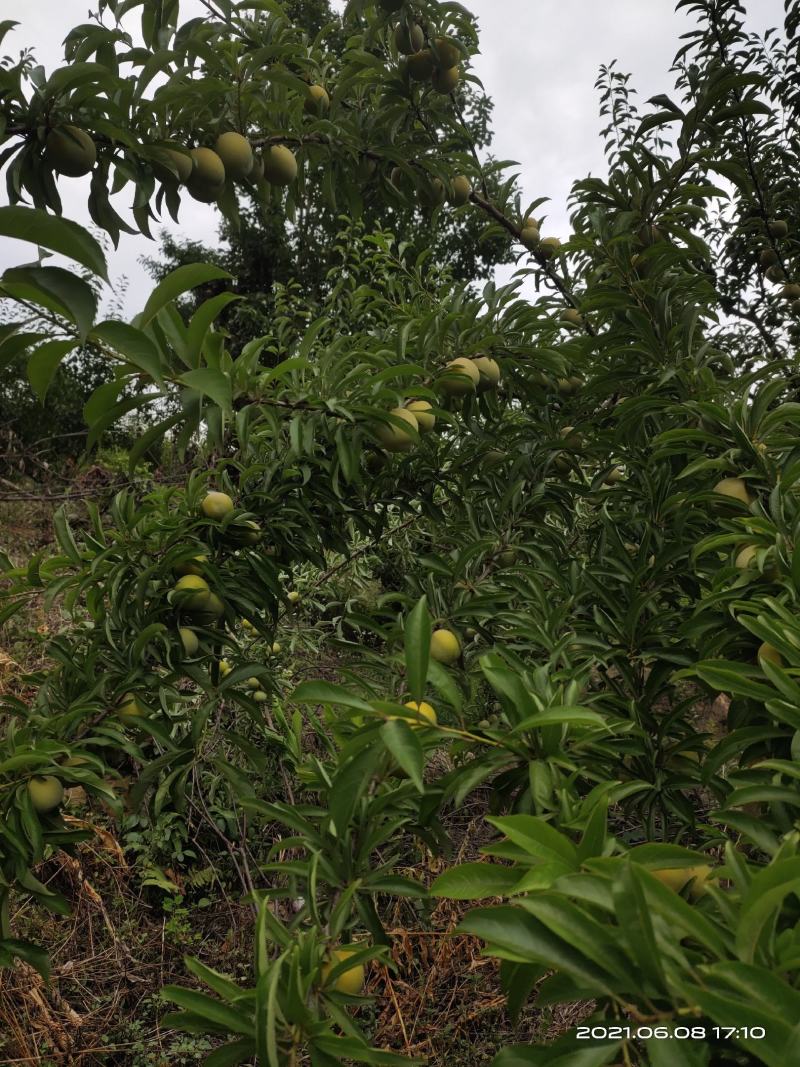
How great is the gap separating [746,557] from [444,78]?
1.15 meters

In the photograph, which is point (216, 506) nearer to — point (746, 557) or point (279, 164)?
point (279, 164)

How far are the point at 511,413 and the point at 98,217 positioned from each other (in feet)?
3.32

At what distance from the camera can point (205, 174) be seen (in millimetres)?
1092

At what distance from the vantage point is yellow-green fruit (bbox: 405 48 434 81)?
137 cm

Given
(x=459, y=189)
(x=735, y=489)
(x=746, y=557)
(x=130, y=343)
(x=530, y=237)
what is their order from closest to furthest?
(x=130, y=343)
(x=746, y=557)
(x=735, y=489)
(x=459, y=189)
(x=530, y=237)

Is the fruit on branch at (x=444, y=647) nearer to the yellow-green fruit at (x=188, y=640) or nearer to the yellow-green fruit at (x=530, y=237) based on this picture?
the yellow-green fruit at (x=188, y=640)

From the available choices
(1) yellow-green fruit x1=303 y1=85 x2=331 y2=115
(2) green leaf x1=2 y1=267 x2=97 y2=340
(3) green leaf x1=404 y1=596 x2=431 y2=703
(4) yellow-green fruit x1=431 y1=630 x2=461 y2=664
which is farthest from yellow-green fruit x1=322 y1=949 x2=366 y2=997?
(1) yellow-green fruit x1=303 y1=85 x2=331 y2=115

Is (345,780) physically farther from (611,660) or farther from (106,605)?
(106,605)

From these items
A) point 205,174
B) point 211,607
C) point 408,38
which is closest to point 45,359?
point 211,607

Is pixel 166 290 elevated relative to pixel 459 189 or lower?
lower

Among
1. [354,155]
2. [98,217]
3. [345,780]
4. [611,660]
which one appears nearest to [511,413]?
[354,155]

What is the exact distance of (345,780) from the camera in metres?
0.59

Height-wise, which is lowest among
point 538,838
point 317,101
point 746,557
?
point 538,838

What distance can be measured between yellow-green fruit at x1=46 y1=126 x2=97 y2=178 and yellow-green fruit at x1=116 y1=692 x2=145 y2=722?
727 mm
